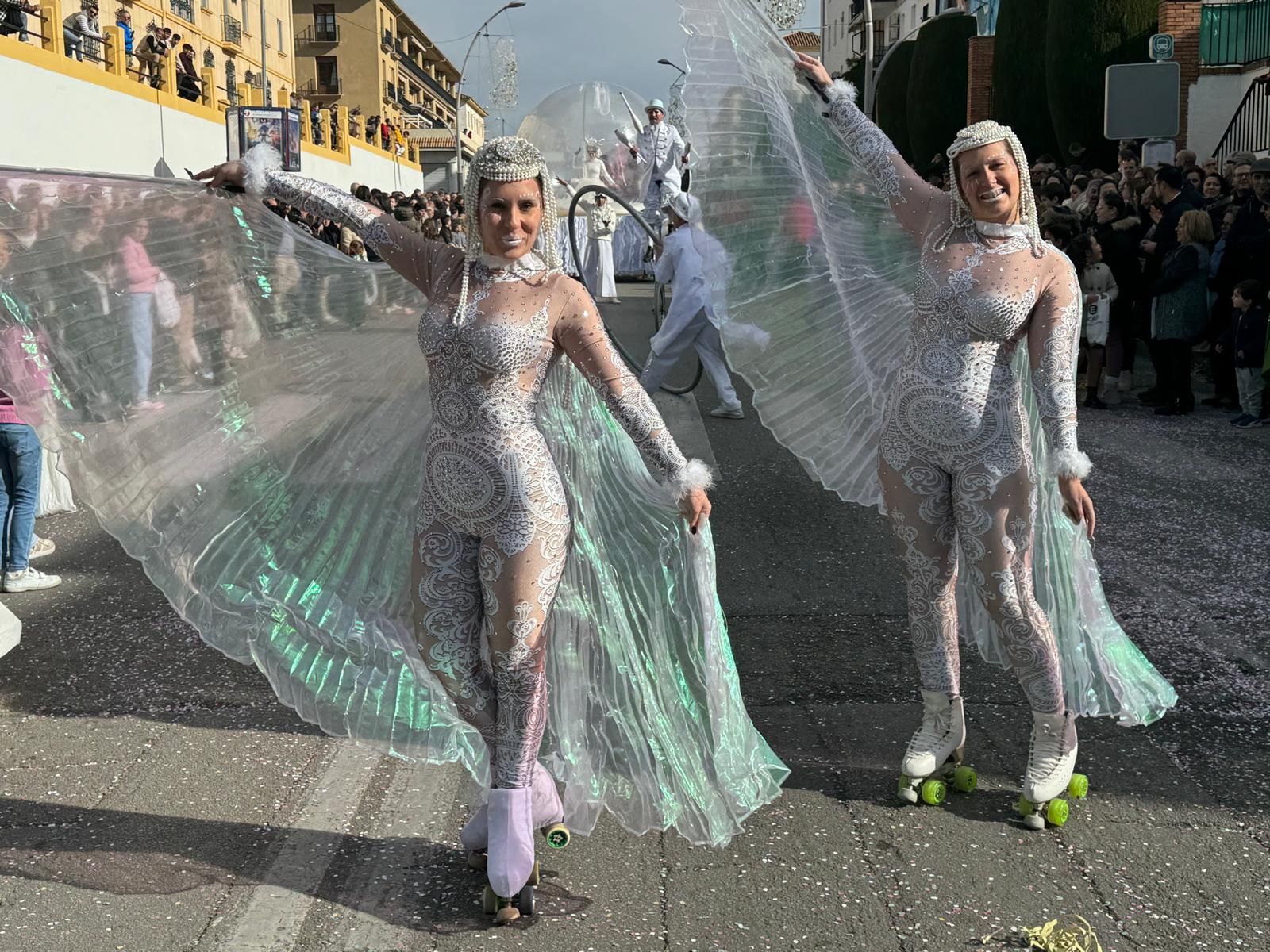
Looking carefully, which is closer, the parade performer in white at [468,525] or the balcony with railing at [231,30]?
the parade performer in white at [468,525]

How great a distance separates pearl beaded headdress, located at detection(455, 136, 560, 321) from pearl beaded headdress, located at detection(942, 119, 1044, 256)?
113 cm

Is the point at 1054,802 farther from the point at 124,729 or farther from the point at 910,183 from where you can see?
the point at 124,729

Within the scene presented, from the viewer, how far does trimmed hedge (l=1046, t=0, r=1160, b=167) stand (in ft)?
69.5

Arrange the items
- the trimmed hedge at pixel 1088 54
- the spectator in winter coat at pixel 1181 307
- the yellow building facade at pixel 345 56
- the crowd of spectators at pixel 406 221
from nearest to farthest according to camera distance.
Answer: the crowd of spectators at pixel 406 221
the spectator in winter coat at pixel 1181 307
the trimmed hedge at pixel 1088 54
the yellow building facade at pixel 345 56

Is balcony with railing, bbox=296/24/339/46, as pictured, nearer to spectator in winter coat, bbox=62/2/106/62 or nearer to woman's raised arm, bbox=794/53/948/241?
spectator in winter coat, bbox=62/2/106/62

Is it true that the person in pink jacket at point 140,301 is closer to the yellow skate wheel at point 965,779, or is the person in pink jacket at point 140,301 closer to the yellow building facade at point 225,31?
the yellow skate wheel at point 965,779

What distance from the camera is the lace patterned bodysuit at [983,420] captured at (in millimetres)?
3570

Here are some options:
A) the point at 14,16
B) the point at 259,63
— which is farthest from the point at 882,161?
the point at 259,63

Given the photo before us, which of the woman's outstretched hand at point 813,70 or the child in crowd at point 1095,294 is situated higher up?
the woman's outstretched hand at point 813,70

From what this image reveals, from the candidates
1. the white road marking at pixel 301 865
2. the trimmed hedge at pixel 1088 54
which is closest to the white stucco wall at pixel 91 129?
the white road marking at pixel 301 865

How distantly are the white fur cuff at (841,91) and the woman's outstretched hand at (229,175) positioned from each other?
6.14ft

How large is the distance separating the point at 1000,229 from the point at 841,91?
941 mm

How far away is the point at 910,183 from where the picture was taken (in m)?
3.95

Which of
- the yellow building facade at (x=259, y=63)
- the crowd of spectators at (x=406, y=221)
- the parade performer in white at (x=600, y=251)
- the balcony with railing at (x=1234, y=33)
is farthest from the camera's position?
the yellow building facade at (x=259, y=63)
